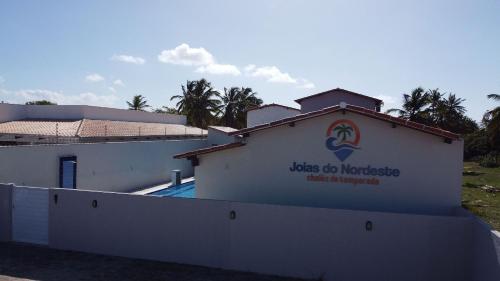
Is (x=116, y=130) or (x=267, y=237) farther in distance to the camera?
(x=116, y=130)

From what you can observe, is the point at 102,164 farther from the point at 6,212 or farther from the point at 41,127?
the point at 6,212

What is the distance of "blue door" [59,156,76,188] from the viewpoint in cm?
1891

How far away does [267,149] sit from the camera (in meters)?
13.1

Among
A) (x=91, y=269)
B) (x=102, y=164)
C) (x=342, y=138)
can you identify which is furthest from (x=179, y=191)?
(x=342, y=138)

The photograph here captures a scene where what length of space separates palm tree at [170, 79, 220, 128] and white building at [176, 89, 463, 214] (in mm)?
38846

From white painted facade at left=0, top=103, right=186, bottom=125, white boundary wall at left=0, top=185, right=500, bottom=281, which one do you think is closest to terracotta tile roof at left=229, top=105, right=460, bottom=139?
white boundary wall at left=0, top=185, right=500, bottom=281

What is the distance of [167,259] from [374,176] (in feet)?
21.3

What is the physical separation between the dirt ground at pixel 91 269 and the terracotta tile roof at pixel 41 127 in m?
11.6

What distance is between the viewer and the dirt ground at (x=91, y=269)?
9.88m

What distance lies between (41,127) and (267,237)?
1947 cm

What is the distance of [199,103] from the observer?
51594mm

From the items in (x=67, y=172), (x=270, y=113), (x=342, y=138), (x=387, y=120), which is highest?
(x=270, y=113)

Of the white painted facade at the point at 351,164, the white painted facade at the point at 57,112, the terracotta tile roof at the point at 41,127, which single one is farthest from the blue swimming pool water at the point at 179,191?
the white painted facade at the point at 351,164

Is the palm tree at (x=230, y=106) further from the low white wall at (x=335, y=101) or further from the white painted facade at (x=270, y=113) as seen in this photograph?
the low white wall at (x=335, y=101)
